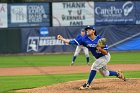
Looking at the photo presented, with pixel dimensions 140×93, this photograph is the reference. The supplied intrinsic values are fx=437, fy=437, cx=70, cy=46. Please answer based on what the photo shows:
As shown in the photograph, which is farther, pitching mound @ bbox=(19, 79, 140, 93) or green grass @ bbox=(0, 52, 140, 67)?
green grass @ bbox=(0, 52, 140, 67)

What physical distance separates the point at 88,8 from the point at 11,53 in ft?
24.0

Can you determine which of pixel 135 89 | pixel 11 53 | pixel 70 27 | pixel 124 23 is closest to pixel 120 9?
pixel 124 23

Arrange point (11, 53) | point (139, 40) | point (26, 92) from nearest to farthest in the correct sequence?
1. point (26, 92)
2. point (11, 53)
3. point (139, 40)

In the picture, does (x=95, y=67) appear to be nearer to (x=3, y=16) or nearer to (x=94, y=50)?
(x=94, y=50)

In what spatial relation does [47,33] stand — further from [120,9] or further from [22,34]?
[120,9]

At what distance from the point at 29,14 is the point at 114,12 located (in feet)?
22.6

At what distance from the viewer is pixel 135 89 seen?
488 inches

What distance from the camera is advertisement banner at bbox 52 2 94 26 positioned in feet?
113

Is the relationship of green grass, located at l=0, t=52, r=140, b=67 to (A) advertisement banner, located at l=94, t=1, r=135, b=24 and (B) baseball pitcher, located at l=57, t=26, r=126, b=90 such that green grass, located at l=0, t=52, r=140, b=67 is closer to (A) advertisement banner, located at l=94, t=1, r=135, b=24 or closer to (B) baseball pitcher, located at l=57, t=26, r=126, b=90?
(A) advertisement banner, located at l=94, t=1, r=135, b=24

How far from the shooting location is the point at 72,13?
34.5 m

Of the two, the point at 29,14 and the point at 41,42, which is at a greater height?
the point at 29,14

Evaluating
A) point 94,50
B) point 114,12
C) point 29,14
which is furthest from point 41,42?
point 94,50

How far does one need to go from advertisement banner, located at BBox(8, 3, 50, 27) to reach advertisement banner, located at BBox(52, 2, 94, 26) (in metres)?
0.72

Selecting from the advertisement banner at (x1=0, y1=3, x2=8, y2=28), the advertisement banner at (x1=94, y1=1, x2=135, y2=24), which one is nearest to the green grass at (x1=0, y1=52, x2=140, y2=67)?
the advertisement banner at (x1=0, y1=3, x2=8, y2=28)
